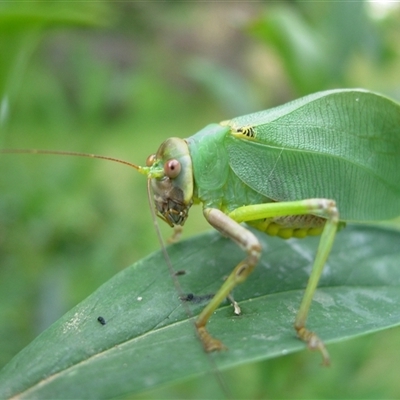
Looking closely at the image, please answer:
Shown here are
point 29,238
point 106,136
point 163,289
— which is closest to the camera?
point 163,289

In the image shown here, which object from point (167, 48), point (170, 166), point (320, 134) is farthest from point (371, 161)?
point (167, 48)

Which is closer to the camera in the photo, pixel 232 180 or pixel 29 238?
pixel 232 180

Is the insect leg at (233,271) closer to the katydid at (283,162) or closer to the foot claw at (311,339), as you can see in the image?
the katydid at (283,162)

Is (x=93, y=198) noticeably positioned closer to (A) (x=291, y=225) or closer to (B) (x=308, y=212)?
(A) (x=291, y=225)

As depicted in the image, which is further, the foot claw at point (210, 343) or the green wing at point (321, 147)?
the green wing at point (321, 147)

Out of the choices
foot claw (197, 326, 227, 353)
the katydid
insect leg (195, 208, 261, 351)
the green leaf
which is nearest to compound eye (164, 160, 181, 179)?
the katydid

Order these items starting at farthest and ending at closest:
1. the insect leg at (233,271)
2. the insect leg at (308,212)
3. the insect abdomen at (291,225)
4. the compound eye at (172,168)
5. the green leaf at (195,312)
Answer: the insect abdomen at (291,225), the compound eye at (172,168), the insect leg at (308,212), the insect leg at (233,271), the green leaf at (195,312)

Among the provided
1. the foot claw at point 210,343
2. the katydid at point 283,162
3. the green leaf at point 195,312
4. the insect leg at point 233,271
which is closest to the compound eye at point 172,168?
the katydid at point 283,162

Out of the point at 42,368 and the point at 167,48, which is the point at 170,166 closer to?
the point at 42,368

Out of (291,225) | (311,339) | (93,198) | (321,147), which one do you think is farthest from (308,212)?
(93,198)
